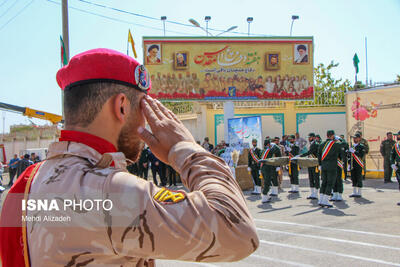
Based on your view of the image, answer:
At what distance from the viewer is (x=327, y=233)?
6961 millimetres

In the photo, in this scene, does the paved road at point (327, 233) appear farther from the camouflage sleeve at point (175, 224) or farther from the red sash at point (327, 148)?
the camouflage sleeve at point (175, 224)

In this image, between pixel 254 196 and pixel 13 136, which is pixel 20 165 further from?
pixel 13 136

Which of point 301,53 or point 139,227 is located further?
point 301,53

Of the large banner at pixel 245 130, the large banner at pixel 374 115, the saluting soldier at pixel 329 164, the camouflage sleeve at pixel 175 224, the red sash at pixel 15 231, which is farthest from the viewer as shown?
the large banner at pixel 374 115

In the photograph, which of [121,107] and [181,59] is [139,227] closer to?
[121,107]

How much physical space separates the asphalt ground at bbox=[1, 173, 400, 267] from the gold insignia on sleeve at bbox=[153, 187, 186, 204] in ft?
15.3

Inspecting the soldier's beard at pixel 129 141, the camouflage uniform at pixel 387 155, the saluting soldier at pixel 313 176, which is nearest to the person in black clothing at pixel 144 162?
the saluting soldier at pixel 313 176

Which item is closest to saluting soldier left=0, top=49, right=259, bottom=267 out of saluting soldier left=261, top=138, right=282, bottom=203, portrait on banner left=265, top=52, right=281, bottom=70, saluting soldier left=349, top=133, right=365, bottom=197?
saluting soldier left=261, top=138, right=282, bottom=203

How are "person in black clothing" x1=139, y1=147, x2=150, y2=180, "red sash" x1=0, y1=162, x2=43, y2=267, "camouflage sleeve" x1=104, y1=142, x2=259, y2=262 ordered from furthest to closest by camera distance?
"person in black clothing" x1=139, y1=147, x2=150, y2=180 → "red sash" x1=0, y1=162, x2=43, y2=267 → "camouflage sleeve" x1=104, y1=142, x2=259, y2=262

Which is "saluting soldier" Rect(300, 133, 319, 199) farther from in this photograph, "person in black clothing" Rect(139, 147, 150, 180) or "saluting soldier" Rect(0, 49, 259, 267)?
"saluting soldier" Rect(0, 49, 259, 267)

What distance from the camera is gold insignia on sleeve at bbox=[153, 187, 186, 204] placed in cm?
94

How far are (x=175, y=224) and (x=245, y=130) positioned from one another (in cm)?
1498

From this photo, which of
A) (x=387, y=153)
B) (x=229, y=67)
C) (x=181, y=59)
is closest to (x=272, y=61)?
(x=229, y=67)

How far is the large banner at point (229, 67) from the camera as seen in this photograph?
70.0 ft
